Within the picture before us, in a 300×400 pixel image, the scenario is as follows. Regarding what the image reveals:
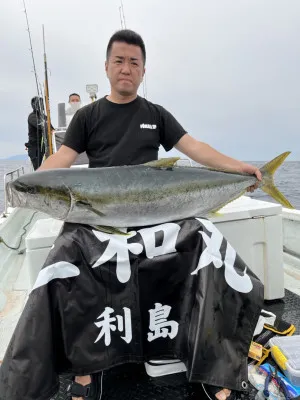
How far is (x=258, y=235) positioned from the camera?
2893 mm

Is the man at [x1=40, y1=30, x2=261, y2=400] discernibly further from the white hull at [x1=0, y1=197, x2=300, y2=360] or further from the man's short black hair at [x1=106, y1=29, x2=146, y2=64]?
the white hull at [x1=0, y1=197, x2=300, y2=360]

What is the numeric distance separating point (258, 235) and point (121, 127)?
1.53 metres

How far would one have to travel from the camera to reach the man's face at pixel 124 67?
2.56 m

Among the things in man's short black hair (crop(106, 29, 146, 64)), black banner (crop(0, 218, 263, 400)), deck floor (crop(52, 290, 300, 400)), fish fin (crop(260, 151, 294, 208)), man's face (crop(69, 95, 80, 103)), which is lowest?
deck floor (crop(52, 290, 300, 400))

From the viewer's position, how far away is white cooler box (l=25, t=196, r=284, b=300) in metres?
2.80

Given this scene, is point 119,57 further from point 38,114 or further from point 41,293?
point 38,114

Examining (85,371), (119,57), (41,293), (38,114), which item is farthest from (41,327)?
(38,114)

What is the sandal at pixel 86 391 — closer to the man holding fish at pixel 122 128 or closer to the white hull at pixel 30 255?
the white hull at pixel 30 255

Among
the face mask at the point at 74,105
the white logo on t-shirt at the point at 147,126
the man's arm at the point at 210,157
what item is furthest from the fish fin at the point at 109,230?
the face mask at the point at 74,105

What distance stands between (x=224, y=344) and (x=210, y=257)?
0.49 metres

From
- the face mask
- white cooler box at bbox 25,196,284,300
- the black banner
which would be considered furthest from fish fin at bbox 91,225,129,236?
the face mask

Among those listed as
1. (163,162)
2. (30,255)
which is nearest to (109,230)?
(163,162)

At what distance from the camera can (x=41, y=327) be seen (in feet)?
5.58

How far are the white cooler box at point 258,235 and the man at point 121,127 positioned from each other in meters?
0.31
